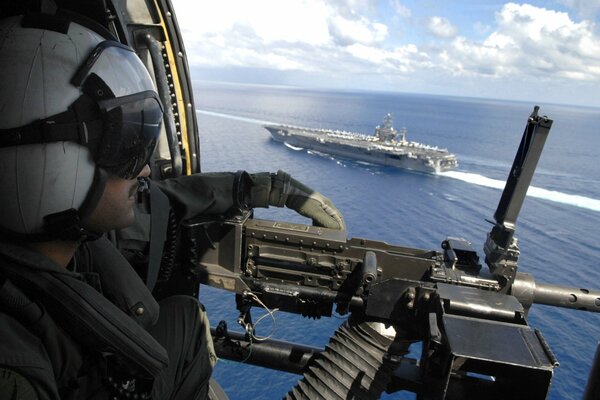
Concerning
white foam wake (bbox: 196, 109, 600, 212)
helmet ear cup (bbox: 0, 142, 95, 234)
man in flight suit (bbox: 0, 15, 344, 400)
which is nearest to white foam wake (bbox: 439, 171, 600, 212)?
white foam wake (bbox: 196, 109, 600, 212)

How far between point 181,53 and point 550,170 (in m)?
36.6

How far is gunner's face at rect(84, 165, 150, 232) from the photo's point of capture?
1.79 m

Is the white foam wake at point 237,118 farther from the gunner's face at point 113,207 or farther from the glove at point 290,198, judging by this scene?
the gunner's face at point 113,207

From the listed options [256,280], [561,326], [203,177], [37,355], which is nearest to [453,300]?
[256,280]

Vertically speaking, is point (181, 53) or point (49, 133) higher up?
point (181, 53)

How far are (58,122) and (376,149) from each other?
1460 inches

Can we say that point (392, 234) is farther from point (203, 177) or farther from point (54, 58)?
point (54, 58)

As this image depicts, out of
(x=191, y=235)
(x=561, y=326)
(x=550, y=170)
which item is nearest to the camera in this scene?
(x=191, y=235)

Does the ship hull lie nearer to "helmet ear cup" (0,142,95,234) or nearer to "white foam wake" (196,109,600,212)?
"white foam wake" (196,109,600,212)

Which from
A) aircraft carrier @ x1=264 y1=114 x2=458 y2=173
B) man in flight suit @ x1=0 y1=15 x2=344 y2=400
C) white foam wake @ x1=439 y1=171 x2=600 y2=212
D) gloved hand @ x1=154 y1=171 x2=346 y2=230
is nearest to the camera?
man in flight suit @ x1=0 y1=15 x2=344 y2=400

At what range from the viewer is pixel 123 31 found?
3535 mm

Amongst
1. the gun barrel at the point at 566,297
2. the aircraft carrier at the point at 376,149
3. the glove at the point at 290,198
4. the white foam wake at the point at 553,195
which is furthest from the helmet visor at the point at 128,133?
the aircraft carrier at the point at 376,149

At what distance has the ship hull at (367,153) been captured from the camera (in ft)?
113

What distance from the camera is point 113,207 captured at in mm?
1837
